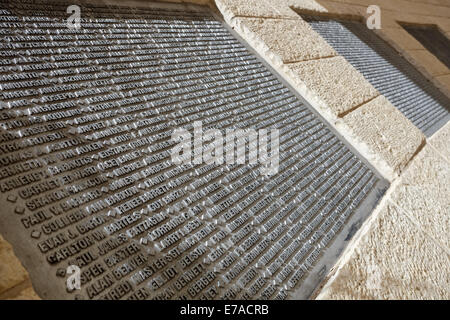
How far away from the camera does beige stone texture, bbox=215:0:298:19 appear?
11.9ft

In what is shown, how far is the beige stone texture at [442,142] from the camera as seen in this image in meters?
4.04

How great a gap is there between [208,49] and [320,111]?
52.5 inches

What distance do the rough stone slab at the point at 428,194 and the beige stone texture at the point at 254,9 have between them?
8.13 feet

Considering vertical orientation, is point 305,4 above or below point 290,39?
above

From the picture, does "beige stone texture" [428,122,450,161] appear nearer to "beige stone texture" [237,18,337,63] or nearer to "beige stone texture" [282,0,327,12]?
"beige stone texture" [237,18,337,63]

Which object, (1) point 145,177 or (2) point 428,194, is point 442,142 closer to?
(2) point 428,194

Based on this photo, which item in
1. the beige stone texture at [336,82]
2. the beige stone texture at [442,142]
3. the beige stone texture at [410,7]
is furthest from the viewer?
the beige stone texture at [410,7]

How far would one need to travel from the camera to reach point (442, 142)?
4215mm

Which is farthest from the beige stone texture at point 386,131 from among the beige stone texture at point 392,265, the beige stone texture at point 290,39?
the beige stone texture at point 290,39

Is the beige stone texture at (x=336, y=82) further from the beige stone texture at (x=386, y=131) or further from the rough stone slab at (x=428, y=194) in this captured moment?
the rough stone slab at (x=428, y=194)

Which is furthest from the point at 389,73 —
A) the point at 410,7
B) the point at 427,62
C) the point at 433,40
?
the point at 410,7

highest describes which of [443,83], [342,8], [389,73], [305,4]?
[305,4]

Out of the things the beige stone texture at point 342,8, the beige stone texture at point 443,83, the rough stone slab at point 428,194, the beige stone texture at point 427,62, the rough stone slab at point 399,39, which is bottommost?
the rough stone slab at point 428,194

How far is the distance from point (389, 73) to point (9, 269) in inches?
220
